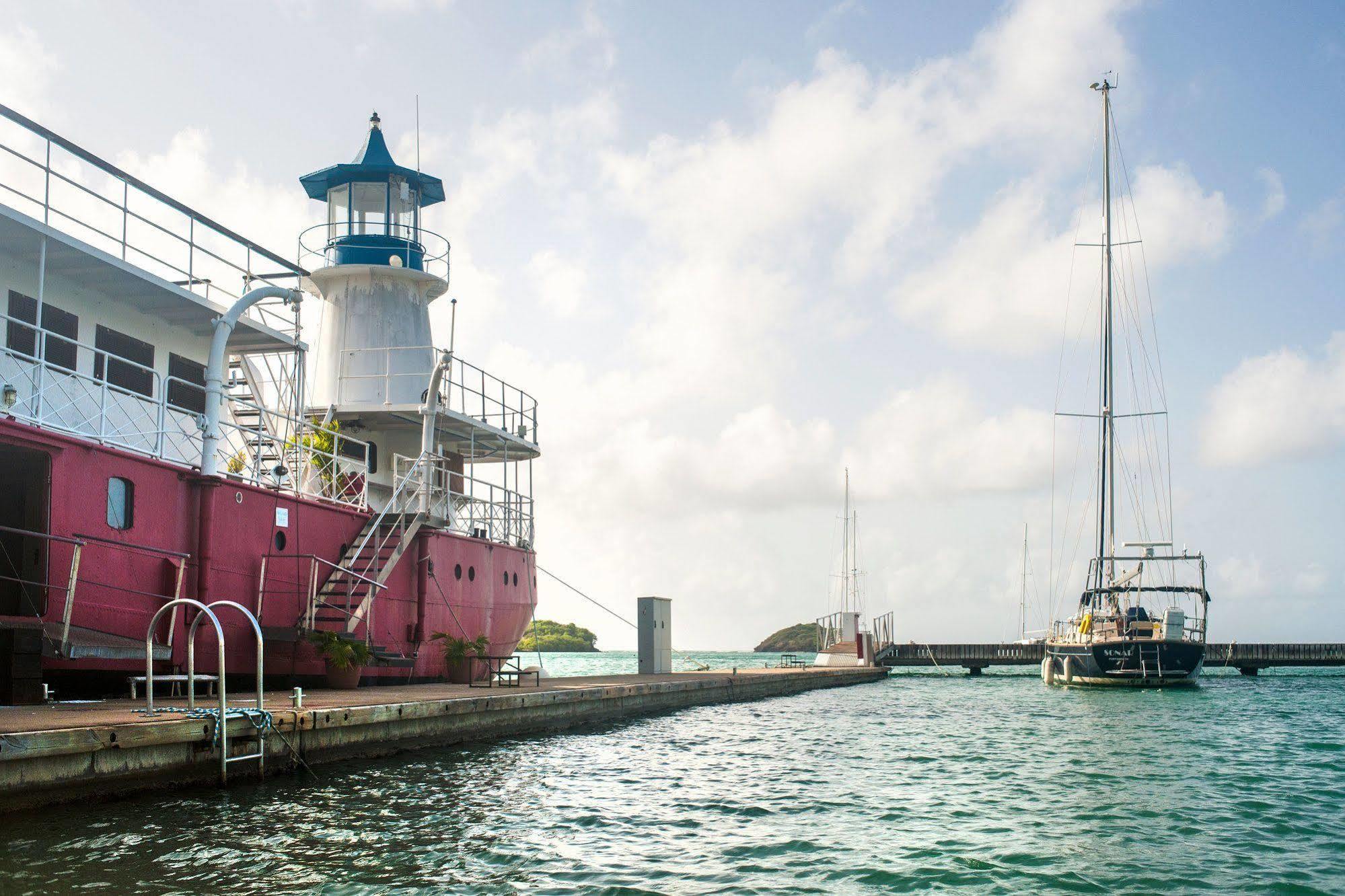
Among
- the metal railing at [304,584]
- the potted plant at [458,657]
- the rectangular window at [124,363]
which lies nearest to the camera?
the metal railing at [304,584]

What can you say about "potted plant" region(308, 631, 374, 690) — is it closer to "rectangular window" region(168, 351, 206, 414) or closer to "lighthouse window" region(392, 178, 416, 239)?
"rectangular window" region(168, 351, 206, 414)

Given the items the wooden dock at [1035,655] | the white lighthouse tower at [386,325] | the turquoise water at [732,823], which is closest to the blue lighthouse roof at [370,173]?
the white lighthouse tower at [386,325]

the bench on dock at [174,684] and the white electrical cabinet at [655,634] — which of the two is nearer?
the bench on dock at [174,684]

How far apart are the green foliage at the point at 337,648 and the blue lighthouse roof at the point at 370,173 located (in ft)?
48.8

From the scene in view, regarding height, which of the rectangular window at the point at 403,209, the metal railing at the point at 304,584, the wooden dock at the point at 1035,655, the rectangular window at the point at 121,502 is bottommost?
the wooden dock at the point at 1035,655

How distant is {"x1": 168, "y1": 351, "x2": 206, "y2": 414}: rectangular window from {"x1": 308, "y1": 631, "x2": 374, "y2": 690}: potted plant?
530 cm

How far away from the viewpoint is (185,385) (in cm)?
2047

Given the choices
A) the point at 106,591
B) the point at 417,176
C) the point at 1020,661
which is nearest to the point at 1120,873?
the point at 106,591

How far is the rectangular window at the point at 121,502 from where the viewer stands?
50.9ft

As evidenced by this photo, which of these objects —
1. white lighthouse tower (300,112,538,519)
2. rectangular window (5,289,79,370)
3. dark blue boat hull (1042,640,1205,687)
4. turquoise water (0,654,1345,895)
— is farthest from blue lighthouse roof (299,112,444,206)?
dark blue boat hull (1042,640,1205,687)

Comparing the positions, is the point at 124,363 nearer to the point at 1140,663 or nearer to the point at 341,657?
the point at 341,657

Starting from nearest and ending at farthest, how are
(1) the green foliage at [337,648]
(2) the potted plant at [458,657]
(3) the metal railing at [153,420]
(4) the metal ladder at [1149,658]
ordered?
1. (3) the metal railing at [153,420]
2. (1) the green foliage at [337,648]
3. (2) the potted plant at [458,657]
4. (4) the metal ladder at [1149,658]

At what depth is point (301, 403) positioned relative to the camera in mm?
20656

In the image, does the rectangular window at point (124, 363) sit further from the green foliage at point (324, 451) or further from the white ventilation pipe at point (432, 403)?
the white ventilation pipe at point (432, 403)
